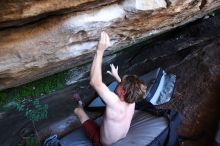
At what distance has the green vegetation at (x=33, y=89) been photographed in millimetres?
4625

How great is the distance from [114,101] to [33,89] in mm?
1498

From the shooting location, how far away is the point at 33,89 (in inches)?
191

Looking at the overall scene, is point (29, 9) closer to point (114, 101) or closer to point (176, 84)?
point (114, 101)

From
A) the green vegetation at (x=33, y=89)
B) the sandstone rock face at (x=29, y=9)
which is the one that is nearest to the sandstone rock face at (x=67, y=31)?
the sandstone rock face at (x=29, y=9)

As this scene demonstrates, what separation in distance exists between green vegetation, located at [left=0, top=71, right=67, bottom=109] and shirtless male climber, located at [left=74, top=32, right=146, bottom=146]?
90 centimetres

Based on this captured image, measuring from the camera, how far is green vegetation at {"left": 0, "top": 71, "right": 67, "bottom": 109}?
182 inches

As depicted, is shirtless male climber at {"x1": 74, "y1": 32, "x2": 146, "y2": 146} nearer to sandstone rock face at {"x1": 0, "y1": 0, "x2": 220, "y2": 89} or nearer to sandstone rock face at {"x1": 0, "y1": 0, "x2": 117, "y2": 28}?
sandstone rock face at {"x1": 0, "y1": 0, "x2": 220, "y2": 89}

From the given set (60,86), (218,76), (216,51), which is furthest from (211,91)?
(60,86)

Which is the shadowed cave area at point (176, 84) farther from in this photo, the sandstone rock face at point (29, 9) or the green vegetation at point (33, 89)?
the sandstone rock face at point (29, 9)

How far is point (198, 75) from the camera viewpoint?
629 centimetres

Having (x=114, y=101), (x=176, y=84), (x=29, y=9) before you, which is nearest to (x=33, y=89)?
(x=114, y=101)

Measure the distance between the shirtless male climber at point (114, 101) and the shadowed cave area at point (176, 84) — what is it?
892 mm

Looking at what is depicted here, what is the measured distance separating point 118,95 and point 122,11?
0.91 m

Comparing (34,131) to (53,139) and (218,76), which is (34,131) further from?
(218,76)
